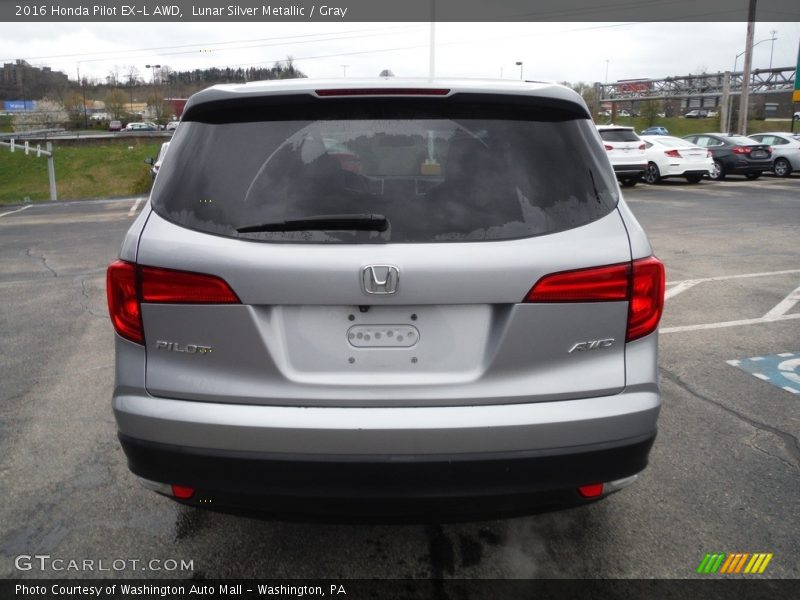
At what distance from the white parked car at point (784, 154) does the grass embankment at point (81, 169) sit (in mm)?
40313

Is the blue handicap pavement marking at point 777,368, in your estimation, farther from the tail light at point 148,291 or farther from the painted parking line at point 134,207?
the painted parking line at point 134,207

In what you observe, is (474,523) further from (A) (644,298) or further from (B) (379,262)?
(B) (379,262)

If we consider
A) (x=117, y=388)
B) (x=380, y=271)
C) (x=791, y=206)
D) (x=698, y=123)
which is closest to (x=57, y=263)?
(x=117, y=388)

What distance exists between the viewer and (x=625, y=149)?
2075cm

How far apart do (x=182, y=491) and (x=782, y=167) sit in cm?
2803

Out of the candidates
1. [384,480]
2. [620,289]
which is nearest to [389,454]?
[384,480]

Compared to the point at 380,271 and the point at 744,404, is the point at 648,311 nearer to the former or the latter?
the point at 380,271

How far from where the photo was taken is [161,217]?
242cm

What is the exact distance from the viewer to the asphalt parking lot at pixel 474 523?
282 centimetres

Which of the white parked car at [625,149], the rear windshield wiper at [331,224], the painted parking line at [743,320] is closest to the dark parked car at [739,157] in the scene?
the white parked car at [625,149]

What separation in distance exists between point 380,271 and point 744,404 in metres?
3.27

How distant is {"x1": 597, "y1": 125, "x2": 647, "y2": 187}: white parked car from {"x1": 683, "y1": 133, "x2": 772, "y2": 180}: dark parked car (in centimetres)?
410

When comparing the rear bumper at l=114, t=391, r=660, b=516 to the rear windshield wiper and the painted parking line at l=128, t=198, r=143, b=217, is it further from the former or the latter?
the painted parking line at l=128, t=198, r=143, b=217

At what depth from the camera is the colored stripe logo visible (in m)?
2.75
